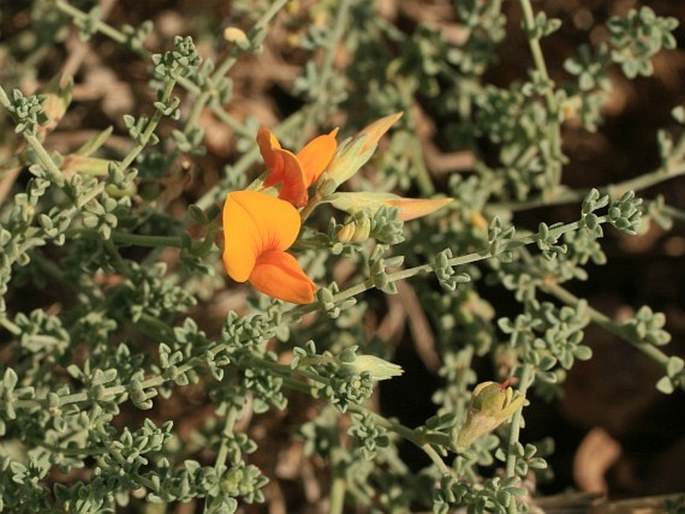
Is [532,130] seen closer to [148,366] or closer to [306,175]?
[306,175]

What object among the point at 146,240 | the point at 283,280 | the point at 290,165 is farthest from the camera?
the point at 146,240

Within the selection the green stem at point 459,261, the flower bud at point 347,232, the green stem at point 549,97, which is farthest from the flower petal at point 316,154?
the green stem at point 549,97

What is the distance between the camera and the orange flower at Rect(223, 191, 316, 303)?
67.3 inches

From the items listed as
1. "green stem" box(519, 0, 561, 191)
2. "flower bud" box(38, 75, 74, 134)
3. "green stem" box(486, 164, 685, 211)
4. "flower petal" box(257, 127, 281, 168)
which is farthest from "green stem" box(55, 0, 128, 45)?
"green stem" box(486, 164, 685, 211)

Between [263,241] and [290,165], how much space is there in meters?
0.16

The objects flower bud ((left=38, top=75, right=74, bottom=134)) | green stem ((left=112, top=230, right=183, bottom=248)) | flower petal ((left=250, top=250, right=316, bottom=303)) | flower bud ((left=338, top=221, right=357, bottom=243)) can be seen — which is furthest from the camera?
flower bud ((left=38, top=75, right=74, bottom=134))

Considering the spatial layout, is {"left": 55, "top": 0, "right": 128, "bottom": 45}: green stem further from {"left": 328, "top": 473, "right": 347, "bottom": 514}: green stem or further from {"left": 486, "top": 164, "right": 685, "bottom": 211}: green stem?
{"left": 328, "top": 473, "right": 347, "bottom": 514}: green stem

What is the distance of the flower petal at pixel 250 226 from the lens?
1.72 meters

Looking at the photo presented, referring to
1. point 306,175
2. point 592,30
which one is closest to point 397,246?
point 306,175

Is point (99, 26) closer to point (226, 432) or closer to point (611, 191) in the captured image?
point (226, 432)

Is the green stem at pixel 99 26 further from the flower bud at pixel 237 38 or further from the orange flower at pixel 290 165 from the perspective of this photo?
the orange flower at pixel 290 165

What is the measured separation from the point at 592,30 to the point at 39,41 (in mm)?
1896

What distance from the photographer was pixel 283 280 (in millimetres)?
1713

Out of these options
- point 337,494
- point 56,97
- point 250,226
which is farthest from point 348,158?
point 337,494
